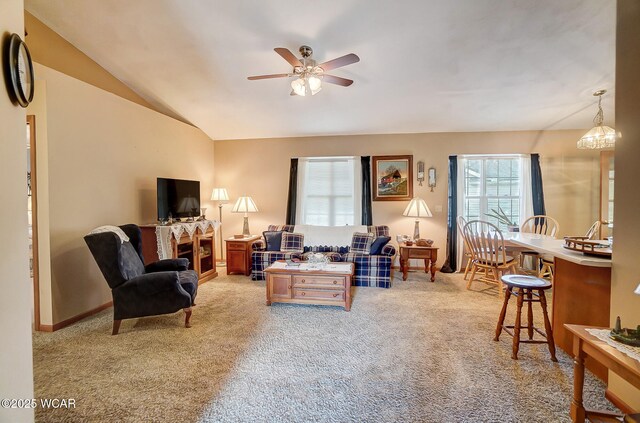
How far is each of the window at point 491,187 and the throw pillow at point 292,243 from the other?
3.05 m

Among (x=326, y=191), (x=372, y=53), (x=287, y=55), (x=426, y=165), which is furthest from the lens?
(x=326, y=191)

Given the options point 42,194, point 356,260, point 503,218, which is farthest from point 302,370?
point 503,218

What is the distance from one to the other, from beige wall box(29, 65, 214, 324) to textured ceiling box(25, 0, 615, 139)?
0.67 metres

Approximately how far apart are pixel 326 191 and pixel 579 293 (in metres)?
3.92

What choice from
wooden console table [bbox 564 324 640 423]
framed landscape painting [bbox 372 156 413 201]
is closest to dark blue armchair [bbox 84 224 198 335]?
wooden console table [bbox 564 324 640 423]

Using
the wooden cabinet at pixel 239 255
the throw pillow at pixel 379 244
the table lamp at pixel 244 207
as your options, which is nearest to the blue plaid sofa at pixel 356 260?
the throw pillow at pixel 379 244

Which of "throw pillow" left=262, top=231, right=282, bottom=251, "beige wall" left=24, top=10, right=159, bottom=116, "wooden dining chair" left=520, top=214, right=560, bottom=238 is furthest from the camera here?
"throw pillow" left=262, top=231, right=282, bottom=251

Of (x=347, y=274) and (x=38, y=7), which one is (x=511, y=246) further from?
(x=38, y=7)

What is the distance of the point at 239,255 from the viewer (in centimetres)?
477

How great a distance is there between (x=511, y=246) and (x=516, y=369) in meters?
2.45

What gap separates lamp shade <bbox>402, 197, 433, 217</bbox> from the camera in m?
4.74

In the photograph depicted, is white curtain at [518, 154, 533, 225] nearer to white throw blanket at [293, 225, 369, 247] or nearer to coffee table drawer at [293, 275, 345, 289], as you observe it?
white throw blanket at [293, 225, 369, 247]

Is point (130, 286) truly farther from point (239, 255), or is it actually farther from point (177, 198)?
point (239, 255)

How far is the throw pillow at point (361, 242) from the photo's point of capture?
4.49 metres
